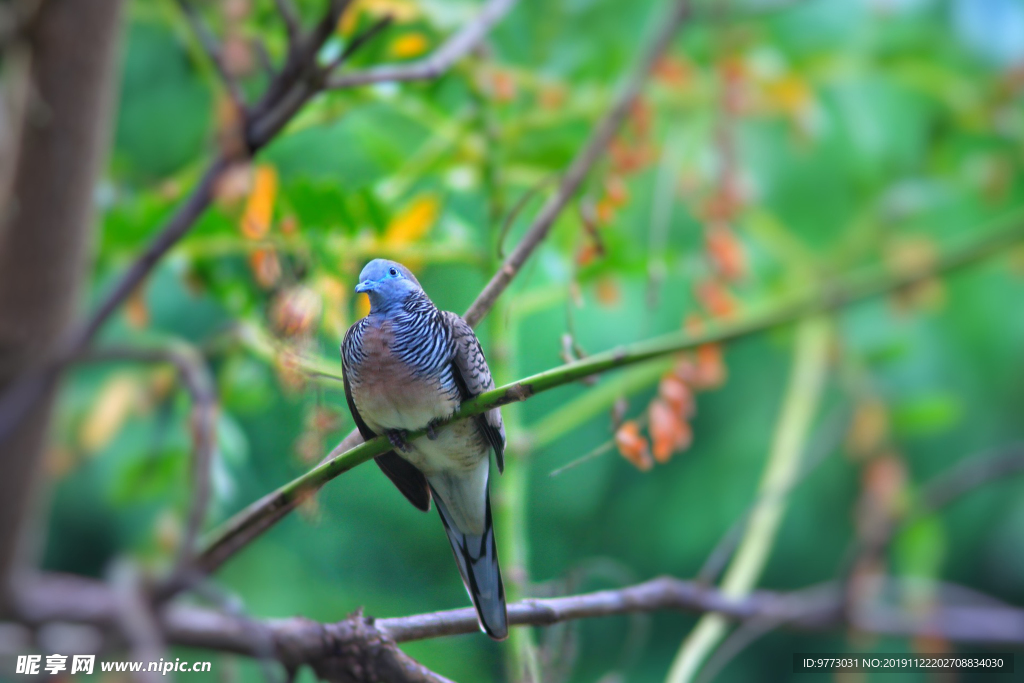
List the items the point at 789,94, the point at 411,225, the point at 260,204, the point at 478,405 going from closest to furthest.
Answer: the point at 478,405 → the point at 411,225 → the point at 260,204 → the point at 789,94

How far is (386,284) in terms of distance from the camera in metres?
0.48

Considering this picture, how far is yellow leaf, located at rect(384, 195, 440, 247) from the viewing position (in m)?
0.73

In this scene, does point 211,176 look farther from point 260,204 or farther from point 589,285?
point 589,285

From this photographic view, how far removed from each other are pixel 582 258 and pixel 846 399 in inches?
46.2

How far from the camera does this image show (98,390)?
1.81 meters

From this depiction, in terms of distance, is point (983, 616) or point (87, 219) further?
point (983, 616)

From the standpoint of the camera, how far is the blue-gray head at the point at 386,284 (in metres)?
0.48

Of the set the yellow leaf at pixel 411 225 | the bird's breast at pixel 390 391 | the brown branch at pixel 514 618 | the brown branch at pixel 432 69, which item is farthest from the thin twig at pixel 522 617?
the brown branch at pixel 432 69

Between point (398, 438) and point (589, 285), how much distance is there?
1.95ft

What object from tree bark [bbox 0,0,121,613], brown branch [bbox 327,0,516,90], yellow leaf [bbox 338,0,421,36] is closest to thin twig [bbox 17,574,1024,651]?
tree bark [bbox 0,0,121,613]

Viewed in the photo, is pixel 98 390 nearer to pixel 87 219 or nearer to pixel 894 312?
pixel 87 219

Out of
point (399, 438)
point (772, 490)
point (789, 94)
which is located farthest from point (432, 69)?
point (789, 94)

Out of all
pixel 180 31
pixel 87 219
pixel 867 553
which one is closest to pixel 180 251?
pixel 87 219

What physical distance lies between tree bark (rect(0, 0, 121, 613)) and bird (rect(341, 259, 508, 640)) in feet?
2.55
